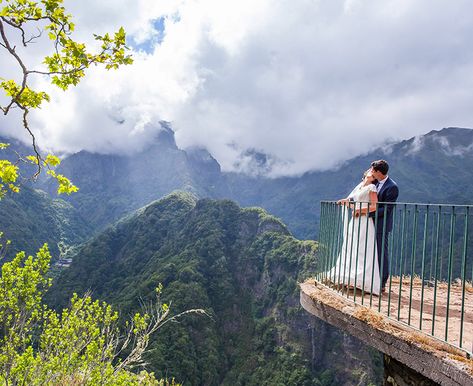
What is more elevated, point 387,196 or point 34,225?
point 387,196

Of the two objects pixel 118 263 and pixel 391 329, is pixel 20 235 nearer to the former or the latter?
pixel 118 263

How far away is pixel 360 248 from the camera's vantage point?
590 centimetres

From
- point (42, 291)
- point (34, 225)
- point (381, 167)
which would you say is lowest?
point (34, 225)

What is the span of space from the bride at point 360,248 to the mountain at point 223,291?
164 feet

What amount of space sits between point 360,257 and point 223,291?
321 ft

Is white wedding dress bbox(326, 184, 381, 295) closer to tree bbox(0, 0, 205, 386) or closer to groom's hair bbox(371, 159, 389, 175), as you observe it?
groom's hair bbox(371, 159, 389, 175)

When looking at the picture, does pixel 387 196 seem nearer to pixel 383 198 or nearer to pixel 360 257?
pixel 383 198

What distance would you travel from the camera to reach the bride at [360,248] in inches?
215

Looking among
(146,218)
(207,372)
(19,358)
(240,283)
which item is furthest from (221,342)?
(19,358)

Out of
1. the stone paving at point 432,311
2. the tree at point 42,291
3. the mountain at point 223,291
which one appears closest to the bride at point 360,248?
the stone paving at point 432,311

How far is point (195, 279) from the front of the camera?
3553 inches

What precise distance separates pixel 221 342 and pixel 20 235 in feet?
302

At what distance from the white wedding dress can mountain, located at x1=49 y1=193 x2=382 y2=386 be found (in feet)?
164

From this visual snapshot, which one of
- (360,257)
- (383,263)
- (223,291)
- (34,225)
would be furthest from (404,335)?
(34,225)
